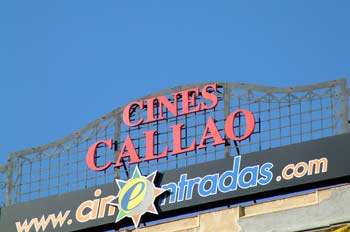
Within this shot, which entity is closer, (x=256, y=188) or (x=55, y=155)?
(x=256, y=188)

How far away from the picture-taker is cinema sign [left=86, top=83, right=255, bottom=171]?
70.1 metres

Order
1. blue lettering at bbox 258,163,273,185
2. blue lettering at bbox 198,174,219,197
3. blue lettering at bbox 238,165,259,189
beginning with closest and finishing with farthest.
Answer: blue lettering at bbox 258,163,273,185 → blue lettering at bbox 238,165,259,189 → blue lettering at bbox 198,174,219,197

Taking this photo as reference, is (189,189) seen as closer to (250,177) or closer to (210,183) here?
(210,183)

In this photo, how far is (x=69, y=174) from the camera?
73812mm

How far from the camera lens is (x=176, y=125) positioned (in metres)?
71.4

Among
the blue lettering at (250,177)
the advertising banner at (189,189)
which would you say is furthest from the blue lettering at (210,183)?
the blue lettering at (250,177)

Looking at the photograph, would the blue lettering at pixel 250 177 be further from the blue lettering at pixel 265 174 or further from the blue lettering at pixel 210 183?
the blue lettering at pixel 210 183

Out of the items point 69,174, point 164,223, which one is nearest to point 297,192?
point 164,223

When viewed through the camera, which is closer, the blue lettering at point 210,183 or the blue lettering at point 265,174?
the blue lettering at point 265,174

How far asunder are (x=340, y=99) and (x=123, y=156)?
9571 millimetres

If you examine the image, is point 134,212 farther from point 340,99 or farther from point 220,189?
point 340,99

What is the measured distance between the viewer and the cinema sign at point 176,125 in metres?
70.1

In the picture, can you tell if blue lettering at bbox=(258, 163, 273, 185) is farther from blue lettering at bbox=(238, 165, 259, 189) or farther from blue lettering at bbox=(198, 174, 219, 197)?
blue lettering at bbox=(198, 174, 219, 197)

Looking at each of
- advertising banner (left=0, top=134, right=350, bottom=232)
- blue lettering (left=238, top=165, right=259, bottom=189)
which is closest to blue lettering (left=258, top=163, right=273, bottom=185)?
advertising banner (left=0, top=134, right=350, bottom=232)
